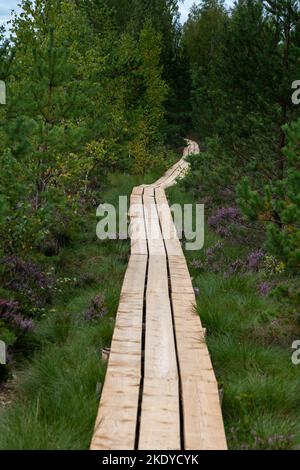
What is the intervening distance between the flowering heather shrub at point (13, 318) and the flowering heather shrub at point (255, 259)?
4.73 metres

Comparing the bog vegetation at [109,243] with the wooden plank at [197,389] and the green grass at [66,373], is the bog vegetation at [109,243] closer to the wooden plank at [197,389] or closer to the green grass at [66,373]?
the green grass at [66,373]

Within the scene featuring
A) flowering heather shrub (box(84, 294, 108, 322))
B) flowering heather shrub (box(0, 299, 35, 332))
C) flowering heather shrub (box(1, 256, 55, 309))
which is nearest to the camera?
flowering heather shrub (box(0, 299, 35, 332))

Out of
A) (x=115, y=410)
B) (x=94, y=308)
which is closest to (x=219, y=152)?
(x=94, y=308)

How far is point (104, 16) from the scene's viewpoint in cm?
2406

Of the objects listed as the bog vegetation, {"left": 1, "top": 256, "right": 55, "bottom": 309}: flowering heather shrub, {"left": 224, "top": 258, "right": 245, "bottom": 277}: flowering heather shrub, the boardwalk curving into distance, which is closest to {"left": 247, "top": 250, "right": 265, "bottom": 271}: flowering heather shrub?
the bog vegetation

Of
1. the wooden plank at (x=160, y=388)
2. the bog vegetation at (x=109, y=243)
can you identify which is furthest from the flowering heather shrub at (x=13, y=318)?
the wooden plank at (x=160, y=388)

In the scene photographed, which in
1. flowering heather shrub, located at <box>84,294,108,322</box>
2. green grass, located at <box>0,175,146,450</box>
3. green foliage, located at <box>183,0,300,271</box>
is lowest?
green grass, located at <box>0,175,146,450</box>

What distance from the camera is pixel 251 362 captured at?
6.08 meters

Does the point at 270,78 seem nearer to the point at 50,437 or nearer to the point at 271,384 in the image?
the point at 271,384

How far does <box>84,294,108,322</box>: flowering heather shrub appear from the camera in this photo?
792 centimetres

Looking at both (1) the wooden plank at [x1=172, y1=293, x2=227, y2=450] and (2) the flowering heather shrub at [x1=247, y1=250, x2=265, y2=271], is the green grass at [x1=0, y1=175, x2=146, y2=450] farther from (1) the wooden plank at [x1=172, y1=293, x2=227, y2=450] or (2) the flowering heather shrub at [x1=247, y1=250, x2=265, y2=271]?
(2) the flowering heather shrub at [x1=247, y1=250, x2=265, y2=271]

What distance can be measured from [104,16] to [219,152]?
1376cm

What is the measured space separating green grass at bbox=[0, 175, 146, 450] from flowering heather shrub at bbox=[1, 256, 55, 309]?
0.29 meters

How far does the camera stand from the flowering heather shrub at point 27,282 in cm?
872
